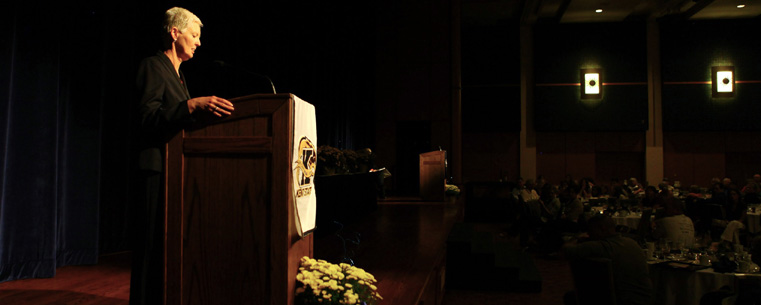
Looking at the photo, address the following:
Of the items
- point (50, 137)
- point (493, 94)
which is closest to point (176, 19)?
point (50, 137)

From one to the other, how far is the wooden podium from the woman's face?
0.42 meters

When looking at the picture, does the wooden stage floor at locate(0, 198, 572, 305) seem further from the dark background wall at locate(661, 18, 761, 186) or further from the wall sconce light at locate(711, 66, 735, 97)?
the wall sconce light at locate(711, 66, 735, 97)

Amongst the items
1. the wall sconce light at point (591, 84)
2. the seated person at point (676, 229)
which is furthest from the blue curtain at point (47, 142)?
the wall sconce light at point (591, 84)

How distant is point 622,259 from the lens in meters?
3.64

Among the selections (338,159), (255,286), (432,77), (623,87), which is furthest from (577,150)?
(255,286)

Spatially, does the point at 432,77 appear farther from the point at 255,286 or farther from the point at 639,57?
the point at 255,286

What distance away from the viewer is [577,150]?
1509 centimetres

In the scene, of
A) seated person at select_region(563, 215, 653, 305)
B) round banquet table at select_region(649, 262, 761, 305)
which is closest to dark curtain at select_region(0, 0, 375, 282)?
seated person at select_region(563, 215, 653, 305)

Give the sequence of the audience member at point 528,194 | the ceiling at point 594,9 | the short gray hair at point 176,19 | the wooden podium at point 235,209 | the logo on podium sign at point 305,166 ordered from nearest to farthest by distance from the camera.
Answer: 1. the wooden podium at point 235,209
2. the logo on podium sign at point 305,166
3. the short gray hair at point 176,19
4. the audience member at point 528,194
5. the ceiling at point 594,9

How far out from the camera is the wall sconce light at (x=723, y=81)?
14125 mm

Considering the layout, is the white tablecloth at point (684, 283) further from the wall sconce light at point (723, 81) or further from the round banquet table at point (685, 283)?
the wall sconce light at point (723, 81)

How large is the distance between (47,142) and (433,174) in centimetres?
536

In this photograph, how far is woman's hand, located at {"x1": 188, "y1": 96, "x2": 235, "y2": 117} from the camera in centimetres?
159

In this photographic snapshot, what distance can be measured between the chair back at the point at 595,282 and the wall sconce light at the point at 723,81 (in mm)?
13803
